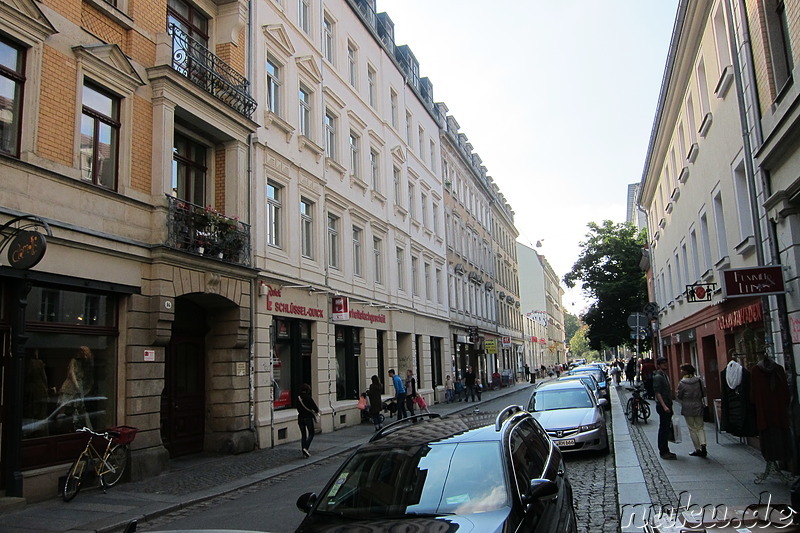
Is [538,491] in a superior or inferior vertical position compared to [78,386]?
inferior

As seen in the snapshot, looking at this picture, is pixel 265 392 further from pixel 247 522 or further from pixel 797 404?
pixel 797 404

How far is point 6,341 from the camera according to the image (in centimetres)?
979

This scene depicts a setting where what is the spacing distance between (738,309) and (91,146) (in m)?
13.2

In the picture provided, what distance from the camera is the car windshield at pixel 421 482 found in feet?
14.8

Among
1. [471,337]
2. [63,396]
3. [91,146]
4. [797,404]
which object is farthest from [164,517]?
[471,337]

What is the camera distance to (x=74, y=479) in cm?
1001

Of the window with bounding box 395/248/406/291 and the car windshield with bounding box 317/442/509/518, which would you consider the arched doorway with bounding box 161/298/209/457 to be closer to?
the car windshield with bounding box 317/442/509/518

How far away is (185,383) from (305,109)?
393 inches

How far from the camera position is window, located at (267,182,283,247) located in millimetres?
17750

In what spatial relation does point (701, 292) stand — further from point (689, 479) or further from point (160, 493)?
point (160, 493)

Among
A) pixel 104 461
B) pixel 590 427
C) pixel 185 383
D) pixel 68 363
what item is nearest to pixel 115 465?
pixel 104 461

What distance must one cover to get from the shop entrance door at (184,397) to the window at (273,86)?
7197mm

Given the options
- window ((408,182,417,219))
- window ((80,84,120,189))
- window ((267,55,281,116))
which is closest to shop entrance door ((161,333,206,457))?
window ((80,84,120,189))

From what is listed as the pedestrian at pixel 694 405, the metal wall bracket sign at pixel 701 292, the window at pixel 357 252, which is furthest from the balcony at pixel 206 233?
the metal wall bracket sign at pixel 701 292
